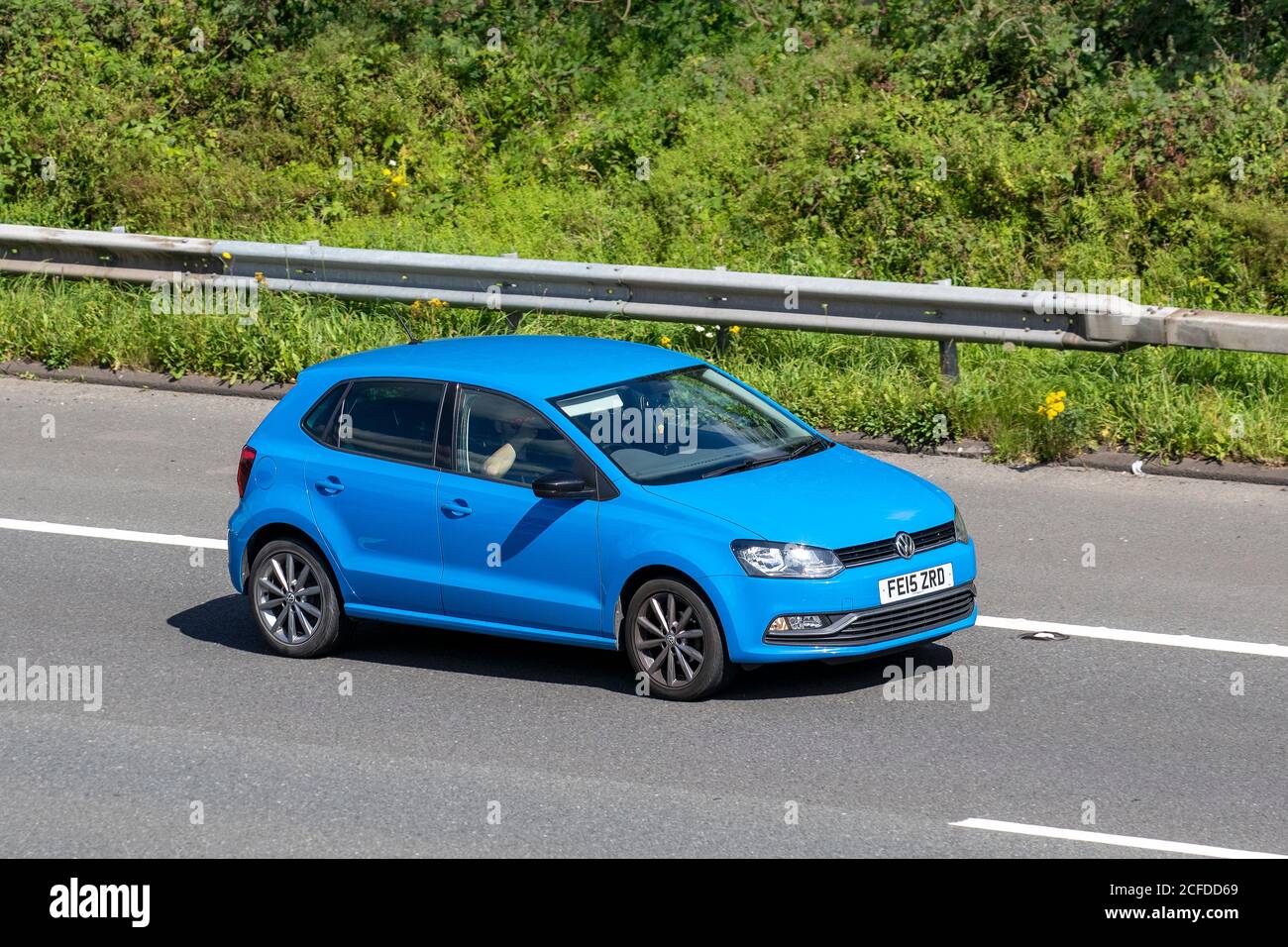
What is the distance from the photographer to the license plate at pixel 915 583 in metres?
8.47

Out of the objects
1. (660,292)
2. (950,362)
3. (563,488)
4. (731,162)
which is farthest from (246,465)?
(731,162)

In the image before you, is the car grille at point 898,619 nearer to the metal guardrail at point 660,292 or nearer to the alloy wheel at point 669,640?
the alloy wheel at point 669,640

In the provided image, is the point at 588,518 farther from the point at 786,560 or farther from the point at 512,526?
the point at 786,560

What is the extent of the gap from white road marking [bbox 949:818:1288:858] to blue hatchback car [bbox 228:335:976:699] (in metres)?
1.45

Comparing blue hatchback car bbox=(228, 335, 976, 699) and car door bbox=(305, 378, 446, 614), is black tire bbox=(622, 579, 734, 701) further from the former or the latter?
car door bbox=(305, 378, 446, 614)

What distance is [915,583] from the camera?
8.59 meters

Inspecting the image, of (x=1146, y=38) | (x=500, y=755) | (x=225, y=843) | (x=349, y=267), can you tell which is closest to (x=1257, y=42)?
(x=1146, y=38)

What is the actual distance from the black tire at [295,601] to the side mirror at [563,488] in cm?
148

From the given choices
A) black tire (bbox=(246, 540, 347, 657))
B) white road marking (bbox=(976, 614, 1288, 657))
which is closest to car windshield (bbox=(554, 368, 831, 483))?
white road marking (bbox=(976, 614, 1288, 657))

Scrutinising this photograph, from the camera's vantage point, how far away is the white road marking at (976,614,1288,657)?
9.26 meters

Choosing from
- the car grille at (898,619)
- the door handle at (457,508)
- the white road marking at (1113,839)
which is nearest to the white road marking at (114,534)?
the door handle at (457,508)

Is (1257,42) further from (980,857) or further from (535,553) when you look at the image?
(980,857)

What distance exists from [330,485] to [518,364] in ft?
3.73

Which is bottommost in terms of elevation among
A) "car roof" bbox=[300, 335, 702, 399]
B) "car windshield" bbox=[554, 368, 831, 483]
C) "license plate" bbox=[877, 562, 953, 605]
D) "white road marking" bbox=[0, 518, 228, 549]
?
"white road marking" bbox=[0, 518, 228, 549]
